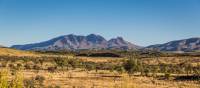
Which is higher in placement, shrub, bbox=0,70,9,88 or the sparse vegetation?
shrub, bbox=0,70,9,88

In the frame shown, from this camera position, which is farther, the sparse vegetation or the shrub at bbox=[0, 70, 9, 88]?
the sparse vegetation

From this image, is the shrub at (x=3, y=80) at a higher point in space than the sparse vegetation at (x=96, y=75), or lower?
higher

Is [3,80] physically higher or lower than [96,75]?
higher

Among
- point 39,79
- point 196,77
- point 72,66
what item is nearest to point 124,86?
point 39,79

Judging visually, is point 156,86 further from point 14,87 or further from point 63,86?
point 14,87

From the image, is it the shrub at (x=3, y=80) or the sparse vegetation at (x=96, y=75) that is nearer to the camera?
the shrub at (x=3, y=80)

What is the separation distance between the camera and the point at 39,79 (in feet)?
140

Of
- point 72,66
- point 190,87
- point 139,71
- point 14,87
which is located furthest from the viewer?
point 72,66

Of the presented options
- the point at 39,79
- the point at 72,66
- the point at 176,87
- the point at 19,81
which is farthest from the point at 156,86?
the point at 72,66

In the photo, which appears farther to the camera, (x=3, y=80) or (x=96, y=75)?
(x=96, y=75)

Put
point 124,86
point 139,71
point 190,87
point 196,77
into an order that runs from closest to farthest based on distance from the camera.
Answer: point 124,86
point 190,87
point 196,77
point 139,71

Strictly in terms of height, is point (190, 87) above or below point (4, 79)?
below

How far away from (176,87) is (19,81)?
27.6 meters

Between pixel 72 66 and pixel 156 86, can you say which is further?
pixel 72 66
